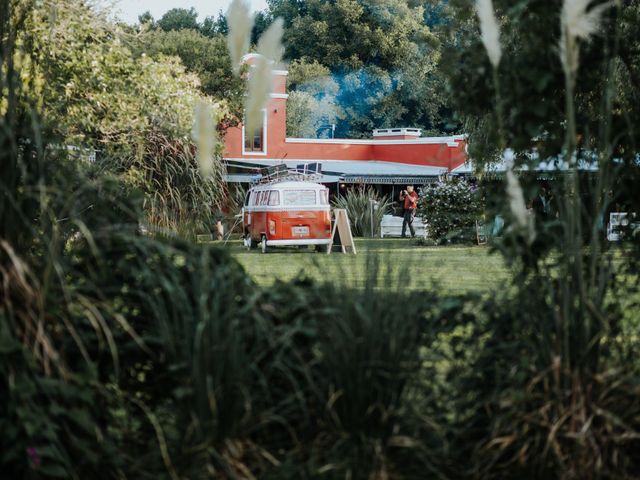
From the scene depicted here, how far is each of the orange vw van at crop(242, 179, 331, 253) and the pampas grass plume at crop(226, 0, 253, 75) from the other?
16.9 meters

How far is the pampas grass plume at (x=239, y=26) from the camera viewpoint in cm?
296

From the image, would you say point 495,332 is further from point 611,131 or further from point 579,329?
point 611,131

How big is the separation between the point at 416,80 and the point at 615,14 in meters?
57.6

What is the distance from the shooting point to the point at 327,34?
61844 mm

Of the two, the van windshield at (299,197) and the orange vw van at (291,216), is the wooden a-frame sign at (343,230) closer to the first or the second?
the orange vw van at (291,216)

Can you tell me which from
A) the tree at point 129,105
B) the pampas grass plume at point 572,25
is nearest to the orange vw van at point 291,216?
the tree at point 129,105

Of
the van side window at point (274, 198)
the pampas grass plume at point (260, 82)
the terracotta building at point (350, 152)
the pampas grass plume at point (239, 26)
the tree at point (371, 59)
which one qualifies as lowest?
the pampas grass plume at point (260, 82)

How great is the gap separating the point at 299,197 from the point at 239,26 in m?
18.5

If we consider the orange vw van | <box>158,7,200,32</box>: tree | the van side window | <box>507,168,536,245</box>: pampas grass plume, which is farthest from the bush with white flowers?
<box>158,7,200,32</box>: tree

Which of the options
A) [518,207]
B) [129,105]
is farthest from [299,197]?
[518,207]

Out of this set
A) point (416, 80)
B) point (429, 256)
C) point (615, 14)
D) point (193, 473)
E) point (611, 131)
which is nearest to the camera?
point (193, 473)

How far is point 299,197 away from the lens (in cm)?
2142

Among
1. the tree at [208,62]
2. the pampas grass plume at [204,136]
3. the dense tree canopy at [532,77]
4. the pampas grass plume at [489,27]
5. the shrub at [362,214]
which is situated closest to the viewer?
the pampas grass plume at [204,136]

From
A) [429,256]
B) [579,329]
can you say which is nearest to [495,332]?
[579,329]
